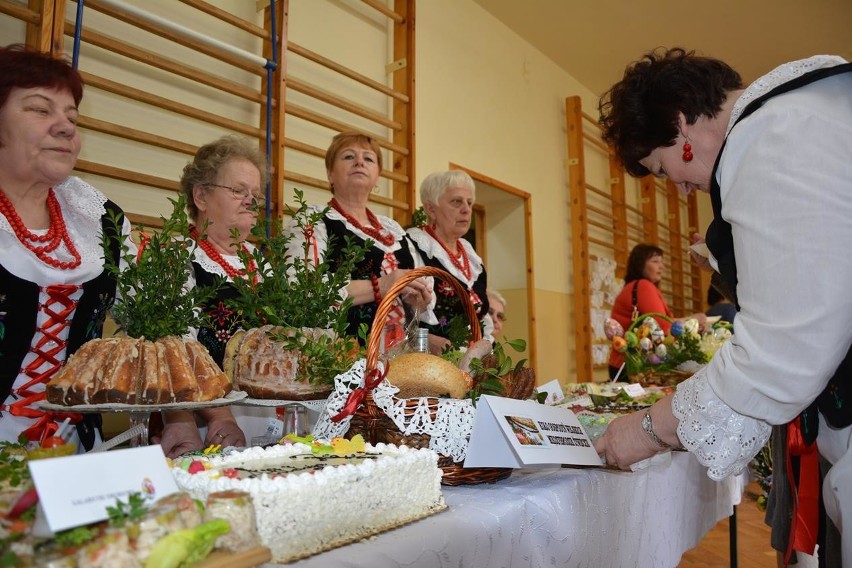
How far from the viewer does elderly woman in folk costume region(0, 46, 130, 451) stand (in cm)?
124

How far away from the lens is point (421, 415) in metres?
0.96

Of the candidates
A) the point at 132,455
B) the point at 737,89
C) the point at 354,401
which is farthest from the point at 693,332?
the point at 132,455

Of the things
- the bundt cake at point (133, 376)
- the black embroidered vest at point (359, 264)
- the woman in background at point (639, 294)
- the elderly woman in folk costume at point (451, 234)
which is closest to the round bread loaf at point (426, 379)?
the bundt cake at point (133, 376)

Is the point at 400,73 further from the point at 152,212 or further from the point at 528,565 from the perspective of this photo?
the point at 528,565

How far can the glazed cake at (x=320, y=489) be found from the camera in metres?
0.63

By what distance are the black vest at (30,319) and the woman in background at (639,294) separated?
310 cm

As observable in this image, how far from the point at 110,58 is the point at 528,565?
253 centimetres

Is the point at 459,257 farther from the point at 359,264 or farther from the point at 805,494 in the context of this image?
the point at 805,494

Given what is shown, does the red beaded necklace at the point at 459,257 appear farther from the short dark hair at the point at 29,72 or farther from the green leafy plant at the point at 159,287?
the green leafy plant at the point at 159,287

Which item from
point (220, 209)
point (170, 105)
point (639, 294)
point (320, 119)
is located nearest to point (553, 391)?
point (220, 209)

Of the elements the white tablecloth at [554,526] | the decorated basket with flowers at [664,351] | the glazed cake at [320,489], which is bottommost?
the white tablecloth at [554,526]

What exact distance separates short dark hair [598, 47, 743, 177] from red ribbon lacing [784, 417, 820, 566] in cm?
55

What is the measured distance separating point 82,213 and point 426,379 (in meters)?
0.91

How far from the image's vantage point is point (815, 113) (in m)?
0.87
